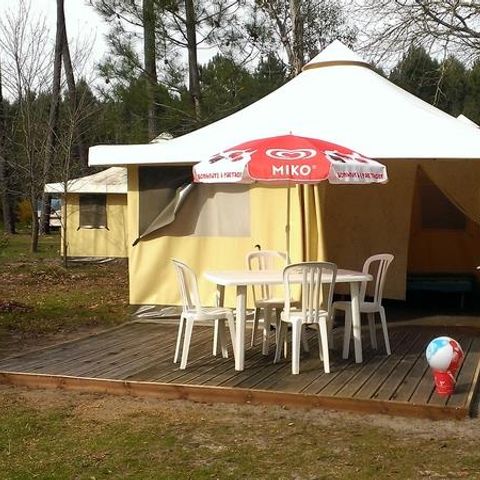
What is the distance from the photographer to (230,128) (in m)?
7.29

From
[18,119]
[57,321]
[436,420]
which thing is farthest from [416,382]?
[18,119]

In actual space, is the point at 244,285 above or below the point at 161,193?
below

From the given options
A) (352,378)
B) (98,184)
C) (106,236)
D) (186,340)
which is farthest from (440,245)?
(98,184)

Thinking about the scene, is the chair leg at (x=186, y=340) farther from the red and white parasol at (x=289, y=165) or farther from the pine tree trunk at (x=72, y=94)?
the pine tree trunk at (x=72, y=94)

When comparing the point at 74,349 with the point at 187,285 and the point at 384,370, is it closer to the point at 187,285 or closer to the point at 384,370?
the point at 187,285

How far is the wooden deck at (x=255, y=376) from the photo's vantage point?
4.48 metres

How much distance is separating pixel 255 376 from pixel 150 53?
9.59 metres

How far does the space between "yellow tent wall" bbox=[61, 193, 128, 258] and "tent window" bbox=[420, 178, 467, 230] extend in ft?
29.0

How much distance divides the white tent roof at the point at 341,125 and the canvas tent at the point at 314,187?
0.04ft

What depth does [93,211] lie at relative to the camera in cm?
1700

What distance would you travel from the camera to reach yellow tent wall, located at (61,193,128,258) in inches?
656

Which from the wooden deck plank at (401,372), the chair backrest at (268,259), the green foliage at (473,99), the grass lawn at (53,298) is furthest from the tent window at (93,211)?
the wooden deck plank at (401,372)

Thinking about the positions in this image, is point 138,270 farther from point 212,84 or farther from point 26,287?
point 212,84

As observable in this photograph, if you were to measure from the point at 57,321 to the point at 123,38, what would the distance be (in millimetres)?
7291
